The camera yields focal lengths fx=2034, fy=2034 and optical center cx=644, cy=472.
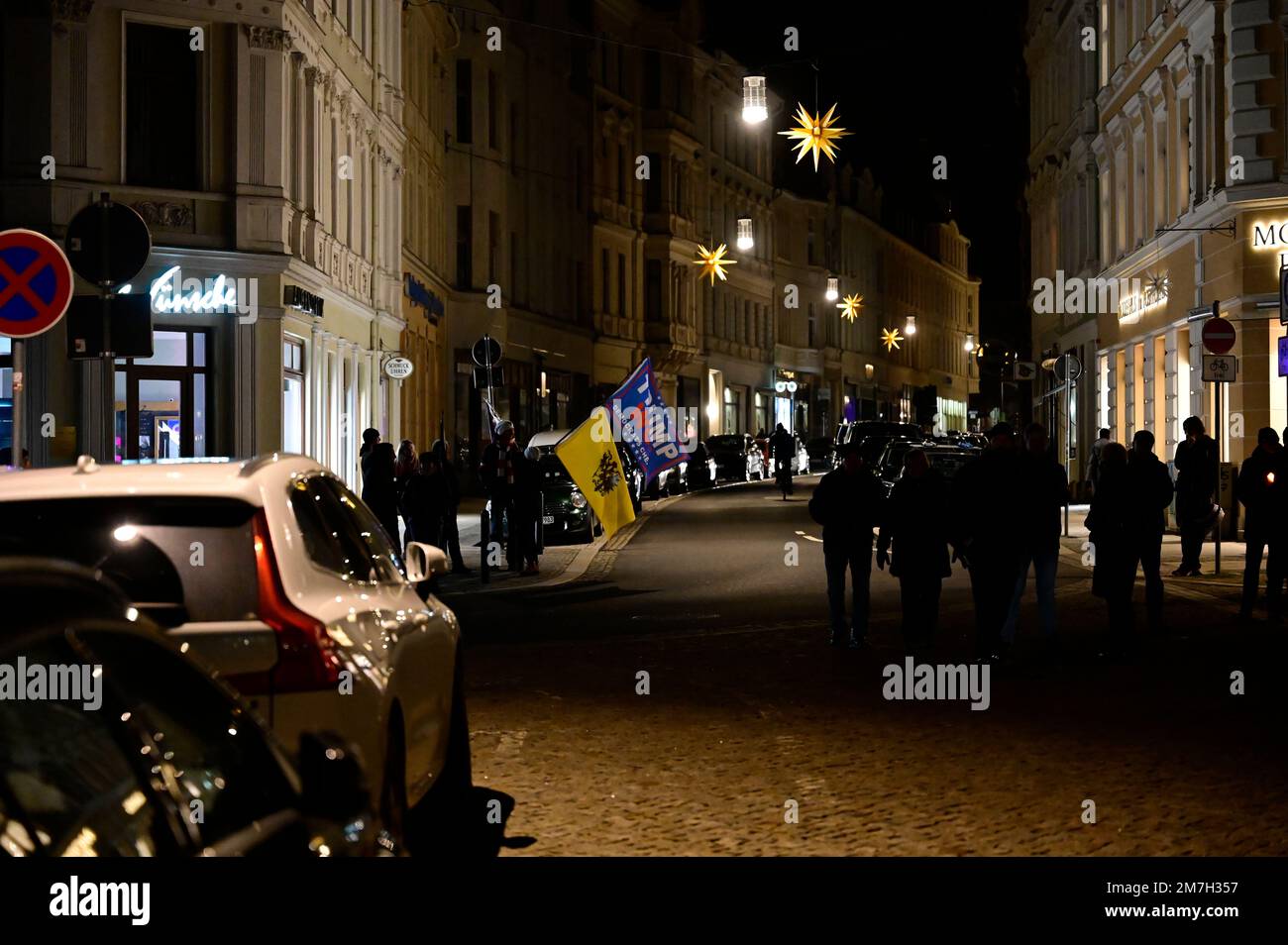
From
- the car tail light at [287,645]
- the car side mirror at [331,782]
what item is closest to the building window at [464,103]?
the car tail light at [287,645]

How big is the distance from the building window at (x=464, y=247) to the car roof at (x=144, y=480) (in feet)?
158

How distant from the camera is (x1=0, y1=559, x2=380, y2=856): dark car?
3.04 metres

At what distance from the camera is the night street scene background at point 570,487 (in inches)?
249

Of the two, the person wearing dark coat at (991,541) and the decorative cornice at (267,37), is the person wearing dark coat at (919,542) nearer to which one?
the person wearing dark coat at (991,541)

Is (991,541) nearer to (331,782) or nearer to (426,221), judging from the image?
(331,782)

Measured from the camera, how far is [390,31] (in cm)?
4338

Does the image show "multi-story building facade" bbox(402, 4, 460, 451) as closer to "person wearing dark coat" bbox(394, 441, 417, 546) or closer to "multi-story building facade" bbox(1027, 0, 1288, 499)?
"multi-story building facade" bbox(1027, 0, 1288, 499)

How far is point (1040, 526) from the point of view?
15383 millimetres

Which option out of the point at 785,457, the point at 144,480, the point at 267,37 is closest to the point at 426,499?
the point at 267,37

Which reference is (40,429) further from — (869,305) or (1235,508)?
(869,305)

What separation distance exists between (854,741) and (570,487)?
2154cm

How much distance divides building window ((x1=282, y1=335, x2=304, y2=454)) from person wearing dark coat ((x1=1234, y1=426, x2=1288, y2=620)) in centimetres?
1730

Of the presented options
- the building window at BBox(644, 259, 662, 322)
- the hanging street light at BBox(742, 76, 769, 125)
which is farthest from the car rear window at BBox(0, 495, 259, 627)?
the building window at BBox(644, 259, 662, 322)
